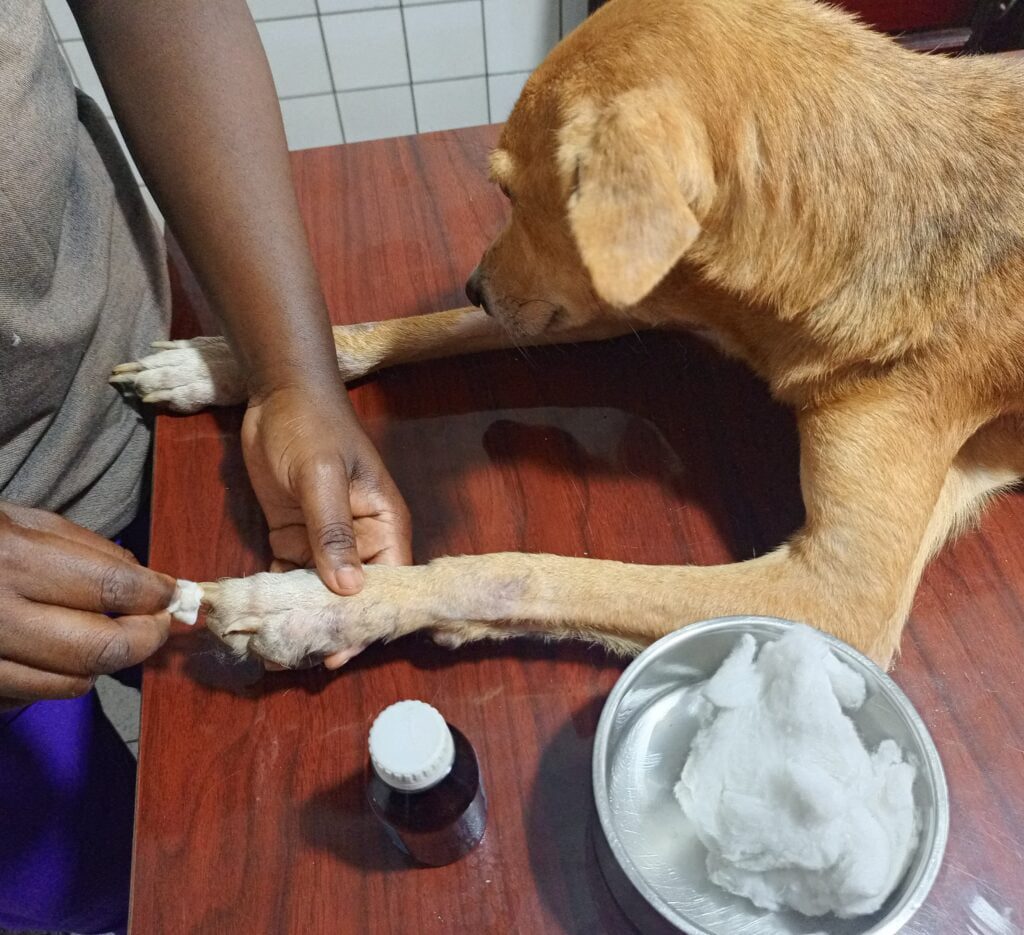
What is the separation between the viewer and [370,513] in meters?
0.92

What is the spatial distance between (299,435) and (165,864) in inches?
17.9

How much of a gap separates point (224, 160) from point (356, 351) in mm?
292

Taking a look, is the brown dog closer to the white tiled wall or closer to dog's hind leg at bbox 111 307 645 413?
dog's hind leg at bbox 111 307 645 413

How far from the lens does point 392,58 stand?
2727 mm

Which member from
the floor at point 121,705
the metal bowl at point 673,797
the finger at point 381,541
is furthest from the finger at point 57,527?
the floor at point 121,705

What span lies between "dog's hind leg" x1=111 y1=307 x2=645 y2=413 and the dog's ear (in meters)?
0.34

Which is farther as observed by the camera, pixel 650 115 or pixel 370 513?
pixel 370 513

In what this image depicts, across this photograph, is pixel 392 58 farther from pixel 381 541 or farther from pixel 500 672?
pixel 500 672

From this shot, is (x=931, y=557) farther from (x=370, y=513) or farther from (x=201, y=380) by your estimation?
(x=201, y=380)

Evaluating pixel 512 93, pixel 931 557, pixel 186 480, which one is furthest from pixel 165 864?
pixel 512 93

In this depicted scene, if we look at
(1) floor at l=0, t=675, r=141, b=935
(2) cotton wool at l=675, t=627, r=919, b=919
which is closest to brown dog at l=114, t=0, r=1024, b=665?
(2) cotton wool at l=675, t=627, r=919, b=919

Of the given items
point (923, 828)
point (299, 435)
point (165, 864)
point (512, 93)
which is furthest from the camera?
point (512, 93)

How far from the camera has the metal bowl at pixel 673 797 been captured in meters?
0.57

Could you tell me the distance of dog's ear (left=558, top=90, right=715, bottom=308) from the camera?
725 mm
